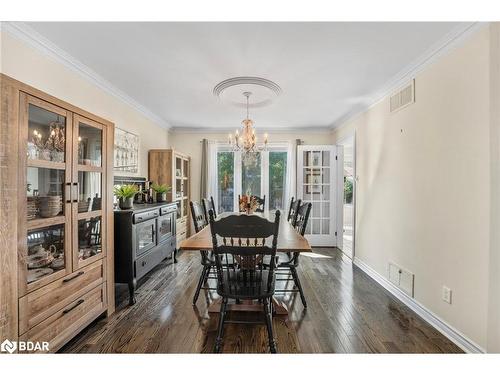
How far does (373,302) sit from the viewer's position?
268 cm

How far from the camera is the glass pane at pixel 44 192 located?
1.60 metres

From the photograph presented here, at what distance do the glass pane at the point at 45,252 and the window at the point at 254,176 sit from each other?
12.2 ft

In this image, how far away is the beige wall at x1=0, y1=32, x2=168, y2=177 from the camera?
1920 millimetres

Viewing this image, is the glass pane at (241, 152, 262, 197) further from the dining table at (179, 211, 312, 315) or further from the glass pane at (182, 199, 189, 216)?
the dining table at (179, 211, 312, 315)

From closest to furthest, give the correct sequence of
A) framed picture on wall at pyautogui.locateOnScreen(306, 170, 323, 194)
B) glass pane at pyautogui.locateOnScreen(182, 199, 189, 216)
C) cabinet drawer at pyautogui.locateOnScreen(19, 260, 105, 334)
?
cabinet drawer at pyautogui.locateOnScreen(19, 260, 105, 334)
glass pane at pyautogui.locateOnScreen(182, 199, 189, 216)
framed picture on wall at pyautogui.locateOnScreen(306, 170, 323, 194)

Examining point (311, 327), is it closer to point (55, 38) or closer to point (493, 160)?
point (493, 160)

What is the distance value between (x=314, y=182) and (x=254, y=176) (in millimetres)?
1261

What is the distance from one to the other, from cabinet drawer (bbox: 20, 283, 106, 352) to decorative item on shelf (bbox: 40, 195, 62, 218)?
69cm

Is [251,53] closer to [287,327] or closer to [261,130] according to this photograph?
[287,327]

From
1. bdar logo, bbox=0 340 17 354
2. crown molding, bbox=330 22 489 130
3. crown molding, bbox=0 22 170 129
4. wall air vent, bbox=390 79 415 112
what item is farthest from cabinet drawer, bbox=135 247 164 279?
crown molding, bbox=330 22 489 130

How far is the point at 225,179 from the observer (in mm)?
5543

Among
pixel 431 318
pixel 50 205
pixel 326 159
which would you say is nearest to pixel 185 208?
pixel 326 159
